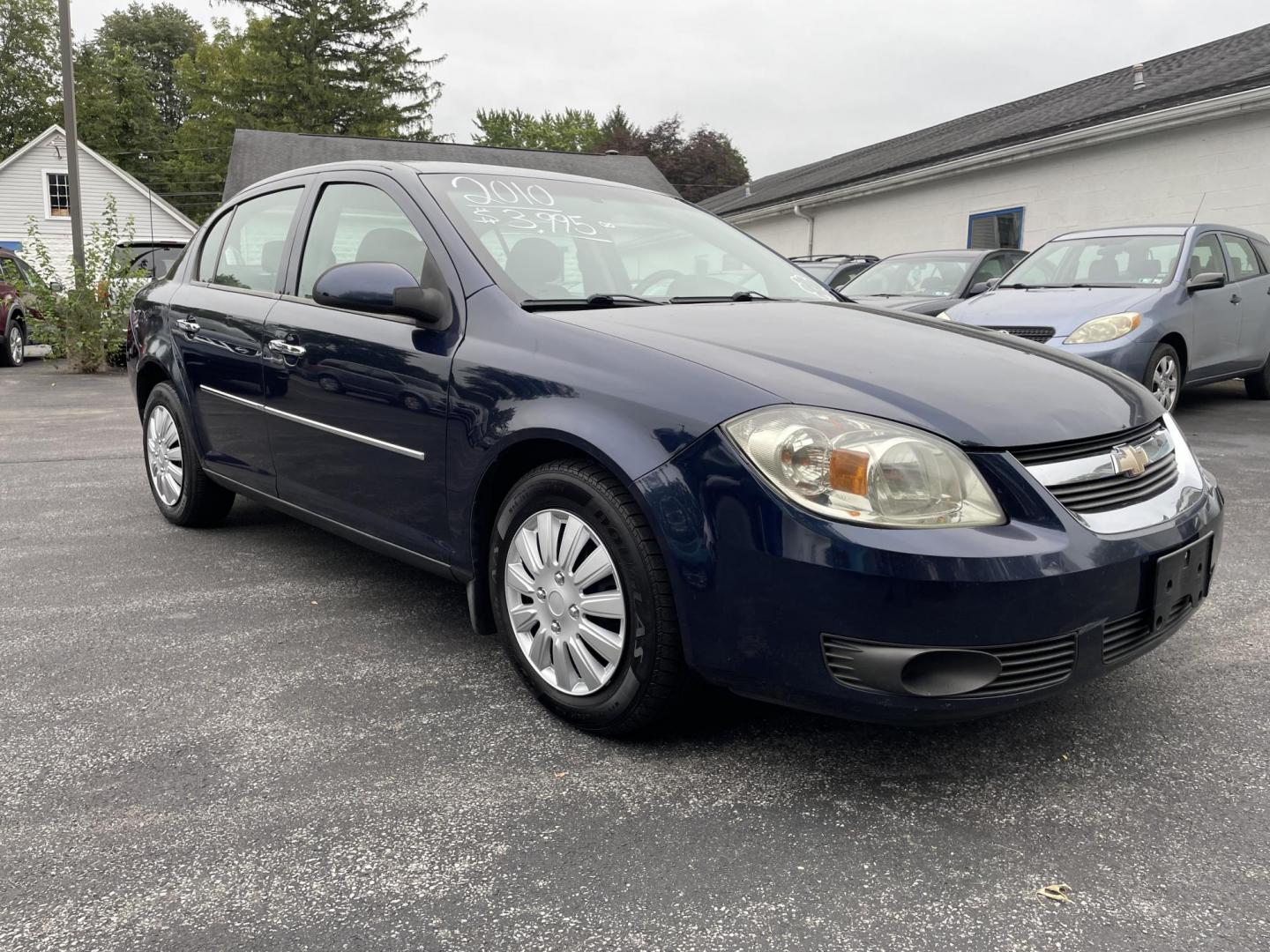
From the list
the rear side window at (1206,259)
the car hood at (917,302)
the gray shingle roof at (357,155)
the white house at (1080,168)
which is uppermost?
the gray shingle roof at (357,155)

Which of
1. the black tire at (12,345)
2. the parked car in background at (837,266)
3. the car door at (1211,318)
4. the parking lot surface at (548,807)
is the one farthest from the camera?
the black tire at (12,345)

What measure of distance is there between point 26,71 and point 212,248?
188 feet

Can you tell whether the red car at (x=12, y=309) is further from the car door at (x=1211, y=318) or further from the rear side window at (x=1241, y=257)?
the rear side window at (x=1241, y=257)

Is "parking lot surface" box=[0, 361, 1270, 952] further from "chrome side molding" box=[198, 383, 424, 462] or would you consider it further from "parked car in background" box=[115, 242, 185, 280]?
"parked car in background" box=[115, 242, 185, 280]

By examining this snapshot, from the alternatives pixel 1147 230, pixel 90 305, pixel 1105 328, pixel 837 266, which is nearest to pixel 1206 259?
pixel 1147 230

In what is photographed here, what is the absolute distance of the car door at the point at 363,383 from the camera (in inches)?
121

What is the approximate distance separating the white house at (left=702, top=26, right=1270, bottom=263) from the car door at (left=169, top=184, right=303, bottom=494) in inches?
451

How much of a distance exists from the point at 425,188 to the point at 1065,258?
265 inches

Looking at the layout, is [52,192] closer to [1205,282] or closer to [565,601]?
[1205,282]

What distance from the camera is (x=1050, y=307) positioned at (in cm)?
752

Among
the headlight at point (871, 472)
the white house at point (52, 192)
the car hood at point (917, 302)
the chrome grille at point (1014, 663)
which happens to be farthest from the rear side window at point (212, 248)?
the white house at point (52, 192)

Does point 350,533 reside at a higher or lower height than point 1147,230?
lower

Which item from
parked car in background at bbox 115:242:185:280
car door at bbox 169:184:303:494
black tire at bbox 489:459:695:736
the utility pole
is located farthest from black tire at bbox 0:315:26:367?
black tire at bbox 489:459:695:736

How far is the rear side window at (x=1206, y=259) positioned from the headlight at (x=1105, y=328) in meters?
0.97
